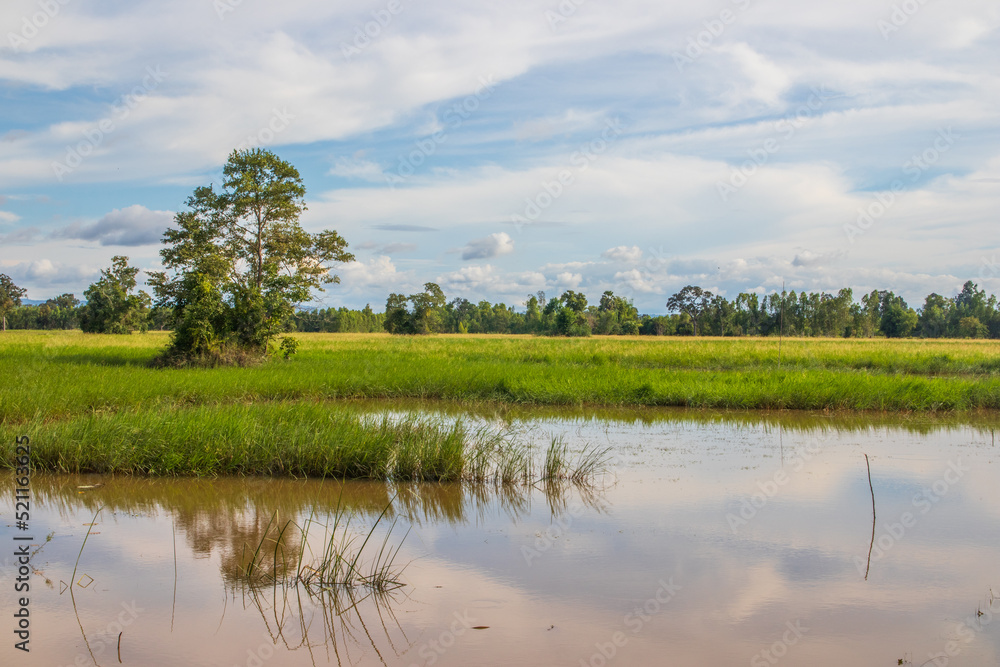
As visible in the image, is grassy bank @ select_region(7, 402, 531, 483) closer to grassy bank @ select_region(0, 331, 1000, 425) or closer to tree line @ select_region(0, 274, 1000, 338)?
grassy bank @ select_region(0, 331, 1000, 425)

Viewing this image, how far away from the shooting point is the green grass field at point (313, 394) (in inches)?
317

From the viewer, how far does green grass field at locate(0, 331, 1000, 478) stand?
8.05 m

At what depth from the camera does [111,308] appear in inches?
1809

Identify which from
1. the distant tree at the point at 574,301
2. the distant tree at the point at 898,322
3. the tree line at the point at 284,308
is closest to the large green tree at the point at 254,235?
the tree line at the point at 284,308

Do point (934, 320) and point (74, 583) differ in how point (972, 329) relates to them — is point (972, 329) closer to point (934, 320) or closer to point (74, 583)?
point (934, 320)

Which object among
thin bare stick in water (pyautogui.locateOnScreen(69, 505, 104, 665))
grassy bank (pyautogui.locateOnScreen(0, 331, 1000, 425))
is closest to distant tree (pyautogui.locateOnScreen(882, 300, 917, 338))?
grassy bank (pyautogui.locateOnScreen(0, 331, 1000, 425))

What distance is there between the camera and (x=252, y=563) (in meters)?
4.84

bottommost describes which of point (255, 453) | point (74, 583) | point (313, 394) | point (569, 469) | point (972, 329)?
point (74, 583)

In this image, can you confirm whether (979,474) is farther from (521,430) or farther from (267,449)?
(267,449)

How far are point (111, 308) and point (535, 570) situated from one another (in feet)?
162

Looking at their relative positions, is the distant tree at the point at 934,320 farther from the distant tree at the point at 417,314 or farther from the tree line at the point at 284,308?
the distant tree at the point at 417,314

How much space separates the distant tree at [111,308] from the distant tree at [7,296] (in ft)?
86.6

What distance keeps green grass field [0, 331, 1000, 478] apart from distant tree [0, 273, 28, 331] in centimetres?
5632

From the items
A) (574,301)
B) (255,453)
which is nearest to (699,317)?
(574,301)
